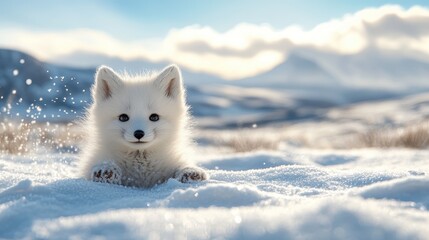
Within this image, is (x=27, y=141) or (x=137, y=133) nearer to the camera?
(x=137, y=133)

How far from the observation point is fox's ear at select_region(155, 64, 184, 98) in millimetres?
4656

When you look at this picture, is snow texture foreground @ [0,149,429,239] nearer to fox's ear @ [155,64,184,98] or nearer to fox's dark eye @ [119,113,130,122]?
fox's dark eye @ [119,113,130,122]

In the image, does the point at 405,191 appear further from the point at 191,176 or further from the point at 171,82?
the point at 171,82

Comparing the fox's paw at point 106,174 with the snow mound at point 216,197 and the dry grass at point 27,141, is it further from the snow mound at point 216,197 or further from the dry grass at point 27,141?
the dry grass at point 27,141

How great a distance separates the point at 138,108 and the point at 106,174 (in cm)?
59

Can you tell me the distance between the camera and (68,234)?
7.79ft

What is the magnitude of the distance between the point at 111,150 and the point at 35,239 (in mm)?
2073

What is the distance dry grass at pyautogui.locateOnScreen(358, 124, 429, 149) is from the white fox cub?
19.8 feet

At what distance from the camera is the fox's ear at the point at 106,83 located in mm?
4570

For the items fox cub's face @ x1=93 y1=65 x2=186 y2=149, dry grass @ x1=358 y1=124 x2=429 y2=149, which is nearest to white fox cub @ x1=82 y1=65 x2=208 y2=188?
fox cub's face @ x1=93 y1=65 x2=186 y2=149

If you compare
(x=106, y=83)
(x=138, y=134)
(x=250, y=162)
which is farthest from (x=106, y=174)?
(x=250, y=162)

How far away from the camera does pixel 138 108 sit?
4285mm

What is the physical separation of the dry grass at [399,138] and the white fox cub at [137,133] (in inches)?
238

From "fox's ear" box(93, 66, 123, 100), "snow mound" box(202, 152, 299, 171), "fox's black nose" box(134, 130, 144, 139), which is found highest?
"fox's ear" box(93, 66, 123, 100)
